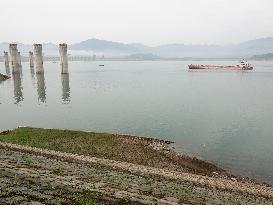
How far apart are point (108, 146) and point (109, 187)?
1754cm

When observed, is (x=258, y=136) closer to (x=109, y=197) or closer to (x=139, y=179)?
(x=139, y=179)

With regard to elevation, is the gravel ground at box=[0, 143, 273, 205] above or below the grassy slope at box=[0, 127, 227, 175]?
above

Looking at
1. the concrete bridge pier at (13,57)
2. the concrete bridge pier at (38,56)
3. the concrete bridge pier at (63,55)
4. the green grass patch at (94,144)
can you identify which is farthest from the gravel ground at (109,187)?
the concrete bridge pier at (13,57)

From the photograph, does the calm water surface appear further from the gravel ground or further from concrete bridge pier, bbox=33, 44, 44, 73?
concrete bridge pier, bbox=33, 44, 44, 73

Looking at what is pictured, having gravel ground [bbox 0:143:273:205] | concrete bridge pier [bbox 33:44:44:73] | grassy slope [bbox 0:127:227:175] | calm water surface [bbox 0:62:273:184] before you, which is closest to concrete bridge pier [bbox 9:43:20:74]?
concrete bridge pier [bbox 33:44:44:73]

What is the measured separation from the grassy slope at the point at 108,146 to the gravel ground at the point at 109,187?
13.0ft

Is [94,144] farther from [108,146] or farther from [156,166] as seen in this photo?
[156,166]

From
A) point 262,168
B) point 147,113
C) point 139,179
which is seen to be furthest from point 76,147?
point 147,113

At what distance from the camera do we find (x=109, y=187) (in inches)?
591

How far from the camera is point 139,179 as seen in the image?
789 inches

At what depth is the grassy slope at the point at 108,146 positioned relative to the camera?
28953 mm

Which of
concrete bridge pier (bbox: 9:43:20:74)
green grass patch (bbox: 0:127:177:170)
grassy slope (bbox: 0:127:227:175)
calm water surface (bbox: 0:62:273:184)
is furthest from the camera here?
concrete bridge pier (bbox: 9:43:20:74)

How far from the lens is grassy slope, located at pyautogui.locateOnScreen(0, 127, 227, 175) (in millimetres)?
28953

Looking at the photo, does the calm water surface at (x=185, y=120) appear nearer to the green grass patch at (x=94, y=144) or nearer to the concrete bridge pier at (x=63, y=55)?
the green grass patch at (x=94, y=144)
